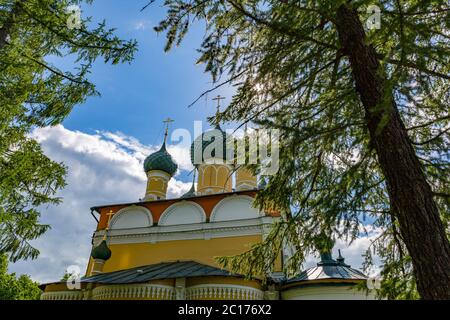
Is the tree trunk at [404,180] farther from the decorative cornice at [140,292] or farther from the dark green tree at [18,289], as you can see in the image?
the dark green tree at [18,289]

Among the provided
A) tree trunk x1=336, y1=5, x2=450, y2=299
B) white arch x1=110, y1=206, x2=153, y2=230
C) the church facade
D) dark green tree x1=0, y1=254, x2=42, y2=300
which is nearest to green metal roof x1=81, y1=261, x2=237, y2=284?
the church facade

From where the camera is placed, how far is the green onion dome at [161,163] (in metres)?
18.1

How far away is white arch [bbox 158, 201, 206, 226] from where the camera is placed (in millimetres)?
13562

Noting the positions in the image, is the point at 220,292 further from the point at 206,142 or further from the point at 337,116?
the point at 206,142

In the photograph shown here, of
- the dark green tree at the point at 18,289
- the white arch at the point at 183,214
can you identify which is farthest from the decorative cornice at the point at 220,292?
the dark green tree at the point at 18,289

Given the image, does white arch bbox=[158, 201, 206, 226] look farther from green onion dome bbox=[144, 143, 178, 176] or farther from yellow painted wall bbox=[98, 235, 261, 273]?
green onion dome bbox=[144, 143, 178, 176]

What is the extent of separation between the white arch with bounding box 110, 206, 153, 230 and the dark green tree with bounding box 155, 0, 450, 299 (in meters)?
9.71

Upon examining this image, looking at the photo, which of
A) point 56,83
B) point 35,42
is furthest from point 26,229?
point 35,42

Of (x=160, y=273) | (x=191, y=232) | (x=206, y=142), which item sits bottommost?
(x=160, y=273)

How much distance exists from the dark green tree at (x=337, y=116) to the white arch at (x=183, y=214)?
867 cm

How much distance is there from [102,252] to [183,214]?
3.25m

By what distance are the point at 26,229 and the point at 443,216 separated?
6274 mm

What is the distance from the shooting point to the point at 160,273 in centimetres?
1041

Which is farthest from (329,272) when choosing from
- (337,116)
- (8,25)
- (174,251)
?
(8,25)
